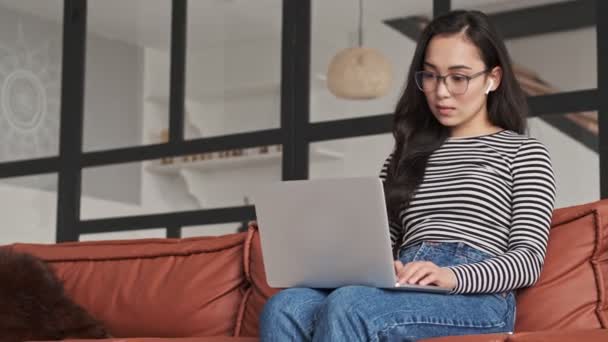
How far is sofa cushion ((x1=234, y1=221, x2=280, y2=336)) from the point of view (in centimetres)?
262

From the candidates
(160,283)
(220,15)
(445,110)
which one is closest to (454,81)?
(445,110)

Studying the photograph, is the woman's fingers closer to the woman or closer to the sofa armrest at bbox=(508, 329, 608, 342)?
the woman

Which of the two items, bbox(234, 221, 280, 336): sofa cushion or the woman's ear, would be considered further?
bbox(234, 221, 280, 336): sofa cushion

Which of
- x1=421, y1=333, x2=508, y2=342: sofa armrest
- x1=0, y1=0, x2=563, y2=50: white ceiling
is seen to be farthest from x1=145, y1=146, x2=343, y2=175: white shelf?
x1=421, y1=333, x2=508, y2=342: sofa armrest

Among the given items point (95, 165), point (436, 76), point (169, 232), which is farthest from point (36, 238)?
point (436, 76)

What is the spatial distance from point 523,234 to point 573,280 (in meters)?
0.21

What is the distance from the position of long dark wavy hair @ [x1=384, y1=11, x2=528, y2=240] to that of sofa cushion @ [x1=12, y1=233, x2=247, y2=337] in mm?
594

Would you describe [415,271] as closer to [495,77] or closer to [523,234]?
[523,234]

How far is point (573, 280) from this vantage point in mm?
2201

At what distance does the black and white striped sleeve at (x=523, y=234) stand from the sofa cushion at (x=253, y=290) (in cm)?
74

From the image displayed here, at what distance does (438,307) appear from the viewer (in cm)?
189

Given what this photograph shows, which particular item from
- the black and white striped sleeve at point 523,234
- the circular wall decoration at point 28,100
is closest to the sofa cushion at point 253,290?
the black and white striped sleeve at point 523,234

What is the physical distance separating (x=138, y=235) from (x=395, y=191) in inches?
84.9

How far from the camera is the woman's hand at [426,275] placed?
6.21ft
